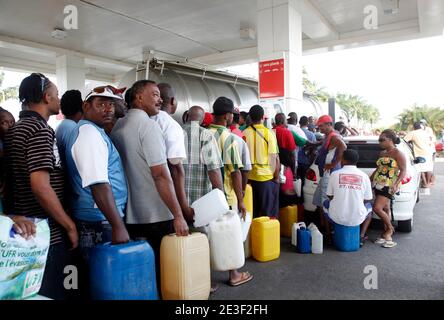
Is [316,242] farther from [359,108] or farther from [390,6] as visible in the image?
[359,108]

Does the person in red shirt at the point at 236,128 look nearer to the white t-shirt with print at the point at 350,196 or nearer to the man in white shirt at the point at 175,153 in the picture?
the white t-shirt with print at the point at 350,196

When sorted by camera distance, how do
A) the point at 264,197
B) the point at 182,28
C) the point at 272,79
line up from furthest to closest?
the point at 182,28
the point at 272,79
the point at 264,197

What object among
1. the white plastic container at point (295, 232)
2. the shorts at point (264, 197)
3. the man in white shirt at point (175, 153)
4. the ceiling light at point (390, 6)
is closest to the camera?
the man in white shirt at point (175, 153)

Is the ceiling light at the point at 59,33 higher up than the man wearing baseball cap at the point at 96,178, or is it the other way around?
the ceiling light at the point at 59,33

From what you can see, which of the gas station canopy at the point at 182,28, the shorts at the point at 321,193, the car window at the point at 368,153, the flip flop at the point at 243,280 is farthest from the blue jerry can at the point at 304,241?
the gas station canopy at the point at 182,28

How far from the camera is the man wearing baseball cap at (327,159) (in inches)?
193

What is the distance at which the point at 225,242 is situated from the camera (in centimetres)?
314

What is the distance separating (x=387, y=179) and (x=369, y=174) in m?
0.44

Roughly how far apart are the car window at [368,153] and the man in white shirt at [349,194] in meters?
0.90

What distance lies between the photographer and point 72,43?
38.8ft

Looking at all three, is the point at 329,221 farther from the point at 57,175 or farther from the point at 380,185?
the point at 57,175

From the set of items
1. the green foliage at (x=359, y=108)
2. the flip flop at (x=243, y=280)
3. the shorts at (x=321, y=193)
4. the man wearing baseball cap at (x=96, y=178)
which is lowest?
the flip flop at (x=243, y=280)

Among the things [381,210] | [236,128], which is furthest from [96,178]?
[381,210]

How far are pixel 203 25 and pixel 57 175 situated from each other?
9340 mm
